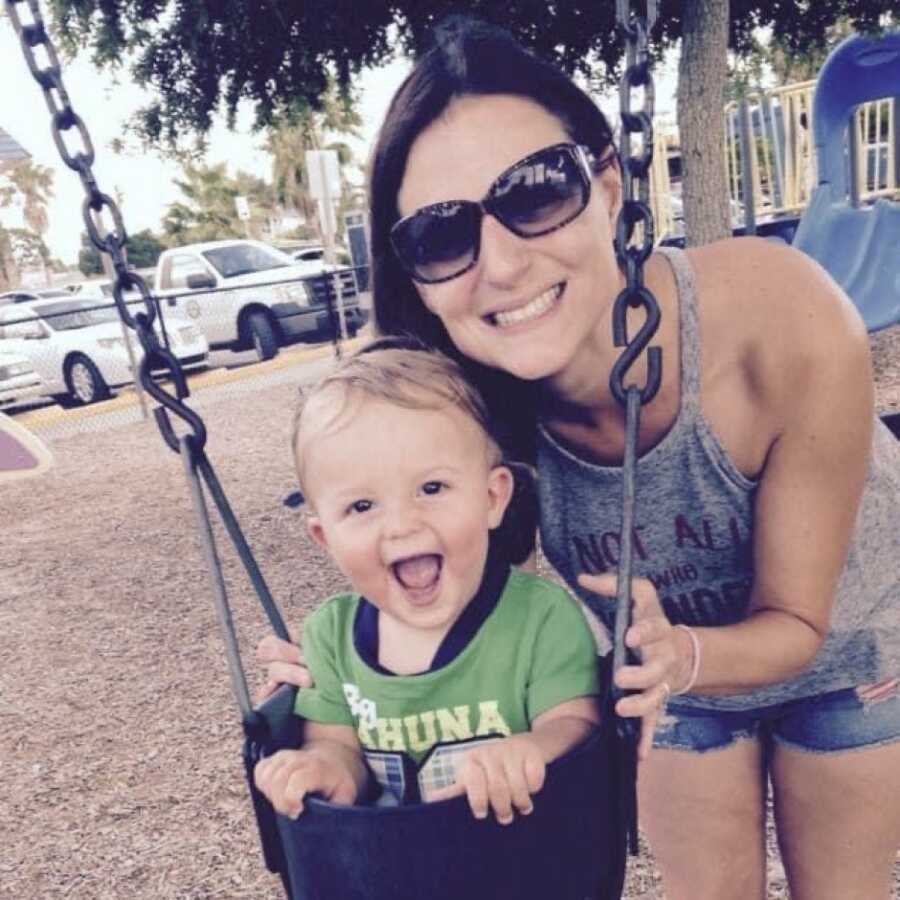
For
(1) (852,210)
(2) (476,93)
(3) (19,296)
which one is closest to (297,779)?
(2) (476,93)

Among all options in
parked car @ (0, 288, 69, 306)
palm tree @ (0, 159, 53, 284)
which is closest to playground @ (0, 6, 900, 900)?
parked car @ (0, 288, 69, 306)

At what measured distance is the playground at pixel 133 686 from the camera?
2764 millimetres

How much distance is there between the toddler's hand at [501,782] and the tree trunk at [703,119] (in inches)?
191

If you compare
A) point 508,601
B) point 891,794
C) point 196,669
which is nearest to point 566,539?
point 508,601

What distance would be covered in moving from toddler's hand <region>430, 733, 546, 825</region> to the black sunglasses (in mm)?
619

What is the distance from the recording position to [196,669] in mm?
3979

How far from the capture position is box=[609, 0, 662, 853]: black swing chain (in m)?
1.04

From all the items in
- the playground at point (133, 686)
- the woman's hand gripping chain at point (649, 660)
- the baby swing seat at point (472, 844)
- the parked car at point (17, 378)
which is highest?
the woman's hand gripping chain at point (649, 660)

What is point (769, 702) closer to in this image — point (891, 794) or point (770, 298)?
point (891, 794)

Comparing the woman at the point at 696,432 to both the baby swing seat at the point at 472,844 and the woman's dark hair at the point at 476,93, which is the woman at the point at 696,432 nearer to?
the woman's dark hair at the point at 476,93

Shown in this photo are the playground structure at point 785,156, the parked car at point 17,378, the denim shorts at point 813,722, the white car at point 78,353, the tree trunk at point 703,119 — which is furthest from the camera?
the white car at point 78,353

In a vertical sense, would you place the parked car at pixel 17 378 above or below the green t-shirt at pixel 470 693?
below

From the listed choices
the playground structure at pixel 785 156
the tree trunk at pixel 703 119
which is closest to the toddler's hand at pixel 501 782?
the tree trunk at pixel 703 119

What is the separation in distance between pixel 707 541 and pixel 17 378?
10901 mm
